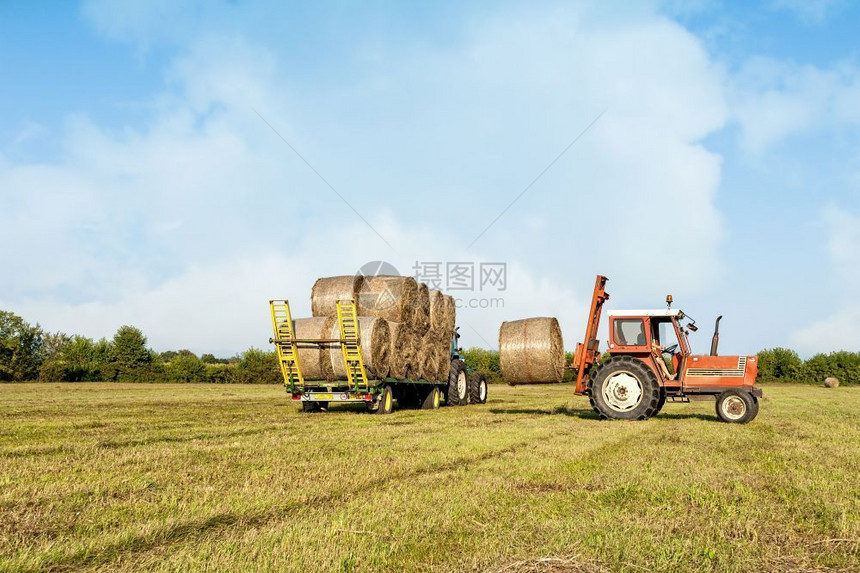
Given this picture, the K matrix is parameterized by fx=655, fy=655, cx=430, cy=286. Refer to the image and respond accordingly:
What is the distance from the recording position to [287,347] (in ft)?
52.9

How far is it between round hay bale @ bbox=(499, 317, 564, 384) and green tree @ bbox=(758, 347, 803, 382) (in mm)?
44864

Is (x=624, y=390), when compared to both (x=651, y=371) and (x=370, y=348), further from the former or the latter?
(x=370, y=348)

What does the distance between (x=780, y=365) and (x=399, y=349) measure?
4757 cm

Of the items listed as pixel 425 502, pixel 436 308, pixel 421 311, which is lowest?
pixel 425 502

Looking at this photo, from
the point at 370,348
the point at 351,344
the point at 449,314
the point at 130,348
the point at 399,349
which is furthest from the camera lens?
the point at 130,348

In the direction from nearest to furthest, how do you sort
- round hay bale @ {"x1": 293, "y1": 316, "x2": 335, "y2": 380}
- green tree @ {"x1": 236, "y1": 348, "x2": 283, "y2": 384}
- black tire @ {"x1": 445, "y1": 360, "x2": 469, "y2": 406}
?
round hay bale @ {"x1": 293, "y1": 316, "x2": 335, "y2": 380} → black tire @ {"x1": 445, "y1": 360, "x2": 469, "y2": 406} → green tree @ {"x1": 236, "y1": 348, "x2": 283, "y2": 384}

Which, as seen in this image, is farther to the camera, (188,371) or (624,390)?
(188,371)

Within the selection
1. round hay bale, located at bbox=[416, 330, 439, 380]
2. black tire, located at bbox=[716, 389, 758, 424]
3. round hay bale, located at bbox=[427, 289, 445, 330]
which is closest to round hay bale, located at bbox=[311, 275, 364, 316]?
round hay bale, located at bbox=[416, 330, 439, 380]

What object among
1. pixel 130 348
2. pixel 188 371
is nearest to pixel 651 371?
pixel 188 371

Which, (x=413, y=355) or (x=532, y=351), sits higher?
(x=532, y=351)

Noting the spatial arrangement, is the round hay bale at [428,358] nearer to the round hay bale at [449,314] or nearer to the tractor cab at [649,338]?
the round hay bale at [449,314]

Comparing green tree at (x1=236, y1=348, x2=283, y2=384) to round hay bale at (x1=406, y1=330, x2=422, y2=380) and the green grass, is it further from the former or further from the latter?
the green grass

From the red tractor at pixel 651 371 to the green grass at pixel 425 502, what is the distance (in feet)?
11.8

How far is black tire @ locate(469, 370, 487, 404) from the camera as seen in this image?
75.0ft
